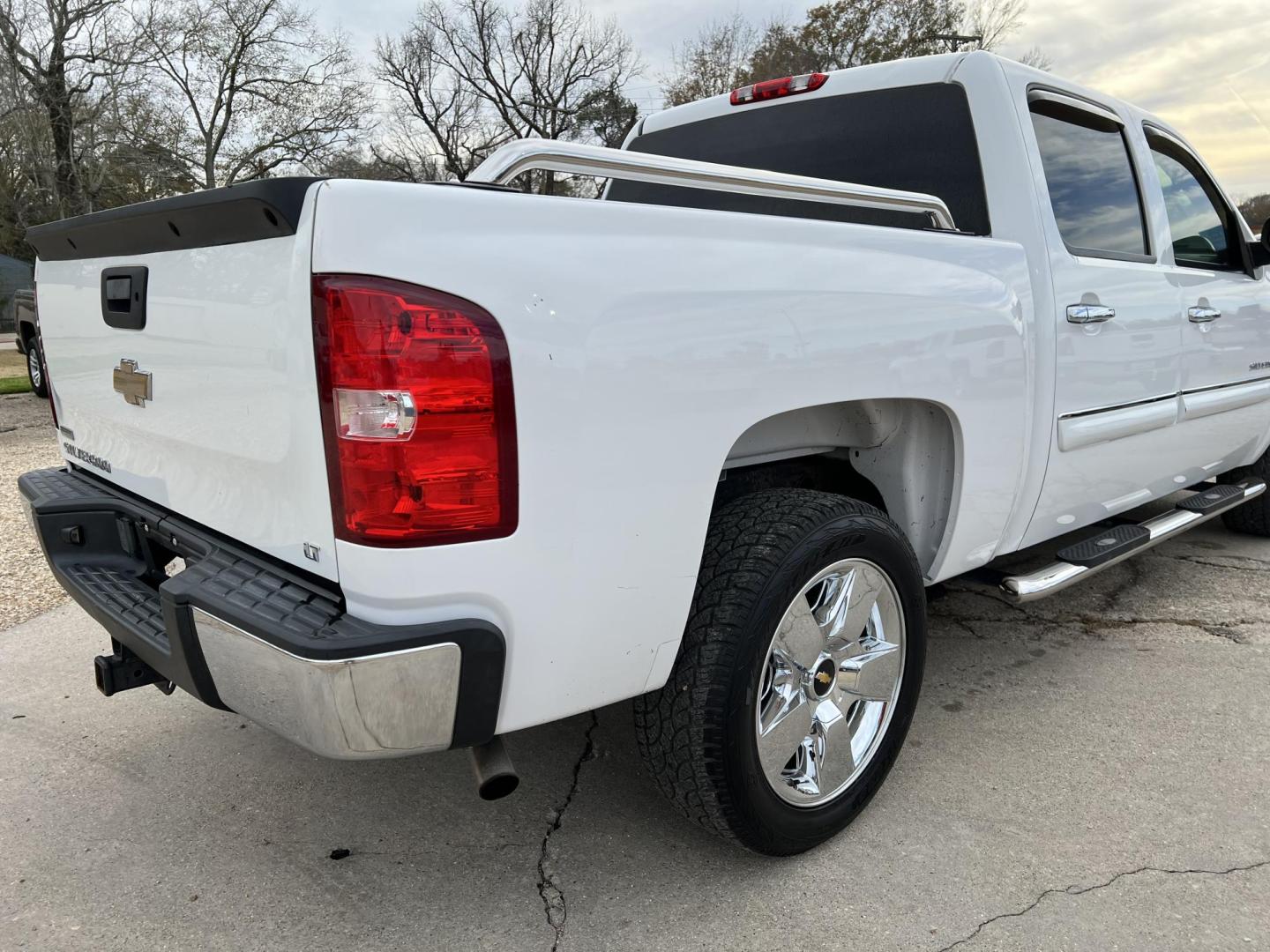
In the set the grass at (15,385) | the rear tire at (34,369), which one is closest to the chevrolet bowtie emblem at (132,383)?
the rear tire at (34,369)

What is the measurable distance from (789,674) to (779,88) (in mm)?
2178

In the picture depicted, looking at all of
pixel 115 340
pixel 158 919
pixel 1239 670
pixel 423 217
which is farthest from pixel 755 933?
pixel 1239 670

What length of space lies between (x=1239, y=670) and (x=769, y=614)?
7.88ft

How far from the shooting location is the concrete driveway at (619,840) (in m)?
2.03

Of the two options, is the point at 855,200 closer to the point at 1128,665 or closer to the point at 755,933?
the point at 755,933

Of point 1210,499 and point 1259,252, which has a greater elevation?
point 1259,252

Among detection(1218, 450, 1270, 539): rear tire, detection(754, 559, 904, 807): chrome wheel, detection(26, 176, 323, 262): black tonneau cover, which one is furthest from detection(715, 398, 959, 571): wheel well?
detection(1218, 450, 1270, 539): rear tire

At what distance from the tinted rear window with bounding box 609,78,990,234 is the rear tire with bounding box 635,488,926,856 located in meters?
1.05

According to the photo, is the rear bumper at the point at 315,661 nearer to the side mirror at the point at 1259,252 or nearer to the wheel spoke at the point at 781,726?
the wheel spoke at the point at 781,726

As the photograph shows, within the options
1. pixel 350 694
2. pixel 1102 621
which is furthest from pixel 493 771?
pixel 1102 621

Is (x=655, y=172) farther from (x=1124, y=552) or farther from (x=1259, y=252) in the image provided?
(x=1259, y=252)

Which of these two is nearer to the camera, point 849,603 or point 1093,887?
point 1093,887

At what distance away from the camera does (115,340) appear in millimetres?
2223

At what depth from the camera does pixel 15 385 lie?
12.2m
